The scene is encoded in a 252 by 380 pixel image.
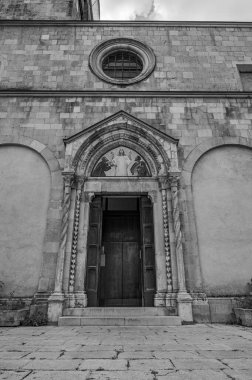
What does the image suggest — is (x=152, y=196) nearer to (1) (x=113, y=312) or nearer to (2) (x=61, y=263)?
(2) (x=61, y=263)

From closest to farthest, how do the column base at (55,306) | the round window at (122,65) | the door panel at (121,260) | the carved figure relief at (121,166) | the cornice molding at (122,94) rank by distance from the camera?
1. the column base at (55,306)
2. the carved figure relief at (121,166)
3. the door panel at (121,260)
4. the cornice molding at (122,94)
5. the round window at (122,65)

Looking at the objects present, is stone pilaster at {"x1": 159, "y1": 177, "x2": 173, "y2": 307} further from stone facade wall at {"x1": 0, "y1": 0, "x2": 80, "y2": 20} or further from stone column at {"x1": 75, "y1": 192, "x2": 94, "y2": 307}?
stone facade wall at {"x1": 0, "y1": 0, "x2": 80, "y2": 20}

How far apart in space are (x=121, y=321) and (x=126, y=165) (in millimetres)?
4515

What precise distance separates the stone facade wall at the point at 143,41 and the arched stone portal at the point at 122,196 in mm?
2438

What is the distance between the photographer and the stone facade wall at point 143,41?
949 cm

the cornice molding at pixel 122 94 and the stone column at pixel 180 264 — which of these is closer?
the stone column at pixel 180 264

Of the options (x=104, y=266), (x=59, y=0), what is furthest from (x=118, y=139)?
(x=59, y=0)

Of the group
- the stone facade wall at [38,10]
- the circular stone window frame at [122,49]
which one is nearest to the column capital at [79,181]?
the circular stone window frame at [122,49]

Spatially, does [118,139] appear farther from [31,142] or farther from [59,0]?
[59,0]

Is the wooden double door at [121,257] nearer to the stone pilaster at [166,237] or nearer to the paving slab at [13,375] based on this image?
the stone pilaster at [166,237]

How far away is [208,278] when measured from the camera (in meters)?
6.94

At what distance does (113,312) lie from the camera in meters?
6.14

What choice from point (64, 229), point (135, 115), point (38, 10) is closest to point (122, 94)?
point (135, 115)

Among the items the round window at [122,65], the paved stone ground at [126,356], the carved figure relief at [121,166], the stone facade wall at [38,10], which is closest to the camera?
the paved stone ground at [126,356]
